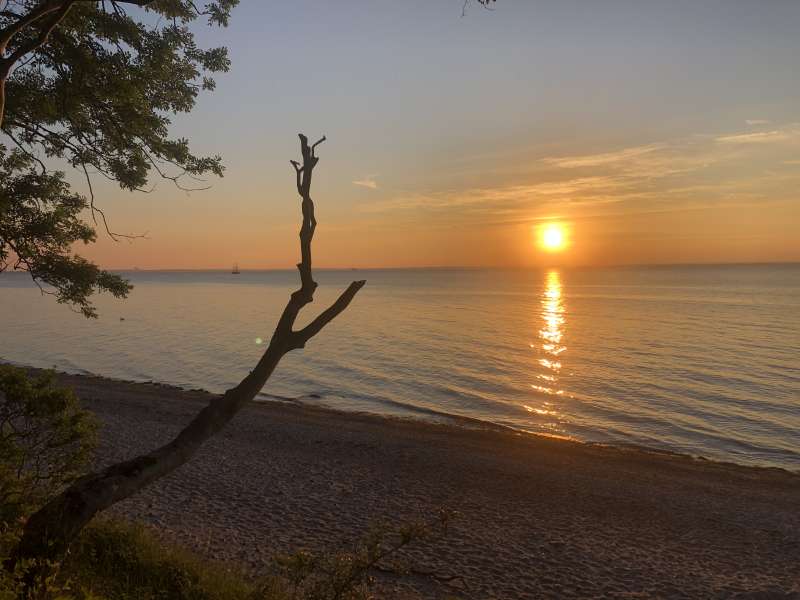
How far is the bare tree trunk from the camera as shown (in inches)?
224

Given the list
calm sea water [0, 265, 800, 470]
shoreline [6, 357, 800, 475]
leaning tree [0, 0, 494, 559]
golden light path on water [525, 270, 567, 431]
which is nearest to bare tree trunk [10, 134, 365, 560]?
leaning tree [0, 0, 494, 559]

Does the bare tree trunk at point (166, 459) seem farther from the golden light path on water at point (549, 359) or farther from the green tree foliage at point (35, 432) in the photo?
the golden light path on water at point (549, 359)

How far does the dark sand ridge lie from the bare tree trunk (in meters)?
6.16

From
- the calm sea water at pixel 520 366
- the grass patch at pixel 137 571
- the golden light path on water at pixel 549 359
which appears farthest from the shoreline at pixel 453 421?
the grass patch at pixel 137 571

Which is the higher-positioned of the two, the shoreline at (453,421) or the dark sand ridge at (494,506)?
the dark sand ridge at (494,506)

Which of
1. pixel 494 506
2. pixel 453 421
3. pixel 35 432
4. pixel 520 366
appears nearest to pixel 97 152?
pixel 35 432

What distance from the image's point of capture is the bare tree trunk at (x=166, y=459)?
18.7 feet

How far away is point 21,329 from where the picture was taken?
62688 mm

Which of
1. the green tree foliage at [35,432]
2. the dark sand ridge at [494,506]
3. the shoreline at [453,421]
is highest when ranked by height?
the green tree foliage at [35,432]

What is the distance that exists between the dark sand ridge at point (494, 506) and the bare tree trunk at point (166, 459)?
6156mm

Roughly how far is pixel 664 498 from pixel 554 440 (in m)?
7.13

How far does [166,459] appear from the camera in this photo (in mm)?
6102

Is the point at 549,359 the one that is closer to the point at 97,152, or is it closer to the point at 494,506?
the point at 494,506

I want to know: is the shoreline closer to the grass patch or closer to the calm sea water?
the calm sea water
